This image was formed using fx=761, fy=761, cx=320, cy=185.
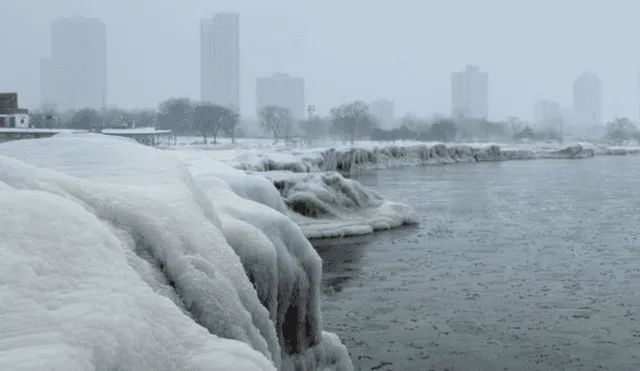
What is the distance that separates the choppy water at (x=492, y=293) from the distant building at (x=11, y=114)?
51.5m

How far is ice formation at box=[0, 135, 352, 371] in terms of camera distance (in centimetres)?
340

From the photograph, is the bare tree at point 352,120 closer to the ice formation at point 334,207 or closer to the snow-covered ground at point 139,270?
the ice formation at point 334,207

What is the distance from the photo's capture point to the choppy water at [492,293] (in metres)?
12.0

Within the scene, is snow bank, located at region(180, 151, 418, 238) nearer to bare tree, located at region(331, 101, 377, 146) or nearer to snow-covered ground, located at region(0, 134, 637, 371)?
snow-covered ground, located at region(0, 134, 637, 371)

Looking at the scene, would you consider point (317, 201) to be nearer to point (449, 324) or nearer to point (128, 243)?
point (449, 324)

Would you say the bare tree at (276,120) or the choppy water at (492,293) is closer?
the choppy water at (492,293)

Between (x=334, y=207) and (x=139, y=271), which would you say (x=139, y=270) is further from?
(x=334, y=207)

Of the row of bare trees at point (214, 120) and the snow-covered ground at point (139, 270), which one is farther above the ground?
the row of bare trees at point (214, 120)

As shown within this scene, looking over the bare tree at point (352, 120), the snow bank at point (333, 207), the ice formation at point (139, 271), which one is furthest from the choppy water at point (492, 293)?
the bare tree at point (352, 120)

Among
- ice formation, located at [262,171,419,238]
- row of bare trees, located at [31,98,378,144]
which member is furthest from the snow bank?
row of bare trees, located at [31,98,378,144]

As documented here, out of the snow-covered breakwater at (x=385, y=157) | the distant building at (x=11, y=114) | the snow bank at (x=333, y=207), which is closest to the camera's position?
the snow bank at (x=333, y=207)

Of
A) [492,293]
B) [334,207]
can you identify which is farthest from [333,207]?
[492,293]

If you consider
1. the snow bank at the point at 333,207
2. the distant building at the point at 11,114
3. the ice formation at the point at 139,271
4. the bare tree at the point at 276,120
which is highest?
the bare tree at the point at 276,120

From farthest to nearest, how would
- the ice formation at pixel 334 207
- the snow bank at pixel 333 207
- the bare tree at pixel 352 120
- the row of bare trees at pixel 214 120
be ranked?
the bare tree at pixel 352 120, the row of bare trees at pixel 214 120, the ice formation at pixel 334 207, the snow bank at pixel 333 207
